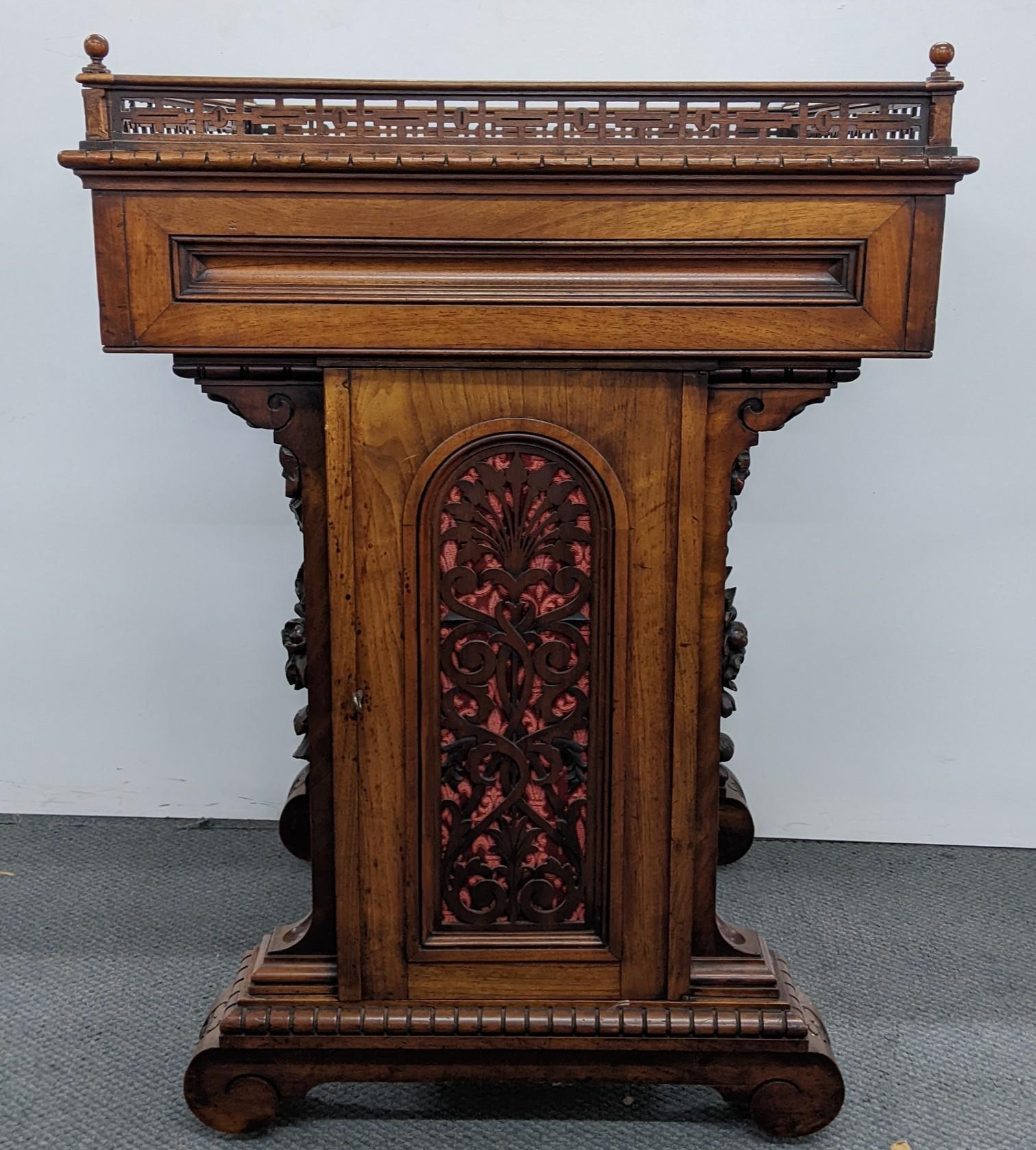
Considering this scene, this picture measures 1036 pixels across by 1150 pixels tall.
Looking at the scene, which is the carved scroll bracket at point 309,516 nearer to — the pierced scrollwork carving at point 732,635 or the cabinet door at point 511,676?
the cabinet door at point 511,676

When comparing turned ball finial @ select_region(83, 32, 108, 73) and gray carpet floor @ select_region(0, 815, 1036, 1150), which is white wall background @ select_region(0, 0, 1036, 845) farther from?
turned ball finial @ select_region(83, 32, 108, 73)

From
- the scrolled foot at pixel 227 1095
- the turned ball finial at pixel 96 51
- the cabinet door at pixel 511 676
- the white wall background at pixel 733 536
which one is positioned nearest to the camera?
the turned ball finial at pixel 96 51

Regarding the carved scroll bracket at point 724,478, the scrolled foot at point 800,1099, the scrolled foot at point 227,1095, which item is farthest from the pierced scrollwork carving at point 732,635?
the scrolled foot at point 227,1095

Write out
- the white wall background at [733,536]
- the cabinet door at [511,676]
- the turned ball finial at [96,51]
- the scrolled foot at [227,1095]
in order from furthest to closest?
1. the white wall background at [733,536]
2. the scrolled foot at [227,1095]
3. the cabinet door at [511,676]
4. the turned ball finial at [96,51]

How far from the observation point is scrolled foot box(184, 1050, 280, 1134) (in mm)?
1604

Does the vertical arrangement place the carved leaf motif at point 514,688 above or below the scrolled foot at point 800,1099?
above

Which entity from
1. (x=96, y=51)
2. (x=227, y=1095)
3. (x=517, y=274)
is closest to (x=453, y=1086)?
(x=227, y=1095)

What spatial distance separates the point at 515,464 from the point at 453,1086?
882mm

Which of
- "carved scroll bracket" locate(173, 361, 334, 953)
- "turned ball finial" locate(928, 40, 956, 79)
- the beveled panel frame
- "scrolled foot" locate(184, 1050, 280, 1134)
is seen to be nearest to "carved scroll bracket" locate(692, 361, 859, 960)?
the beveled panel frame

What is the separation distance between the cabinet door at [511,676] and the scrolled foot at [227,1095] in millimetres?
197

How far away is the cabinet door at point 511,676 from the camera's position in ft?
4.78

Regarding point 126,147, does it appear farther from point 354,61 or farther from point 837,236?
point 354,61

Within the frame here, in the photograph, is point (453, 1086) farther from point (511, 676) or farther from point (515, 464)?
point (515, 464)

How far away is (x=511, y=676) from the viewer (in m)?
1.53
